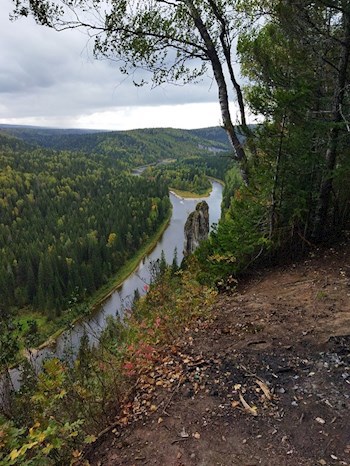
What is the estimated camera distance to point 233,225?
363 inches

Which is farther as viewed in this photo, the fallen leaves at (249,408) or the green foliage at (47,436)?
the fallen leaves at (249,408)

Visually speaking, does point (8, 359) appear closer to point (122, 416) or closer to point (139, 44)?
point (122, 416)

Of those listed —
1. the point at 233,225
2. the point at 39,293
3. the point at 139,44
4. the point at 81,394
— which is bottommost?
the point at 39,293

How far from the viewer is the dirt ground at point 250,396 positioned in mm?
3650

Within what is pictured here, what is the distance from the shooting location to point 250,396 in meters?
4.40

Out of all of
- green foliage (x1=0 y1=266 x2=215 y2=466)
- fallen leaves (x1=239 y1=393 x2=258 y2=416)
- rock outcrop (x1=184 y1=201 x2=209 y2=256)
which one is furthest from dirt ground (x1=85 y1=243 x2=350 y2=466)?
rock outcrop (x1=184 y1=201 x2=209 y2=256)

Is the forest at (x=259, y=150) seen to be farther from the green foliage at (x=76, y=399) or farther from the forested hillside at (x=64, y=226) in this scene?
the forested hillside at (x=64, y=226)

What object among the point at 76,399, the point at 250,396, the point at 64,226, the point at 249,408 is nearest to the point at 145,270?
the point at 64,226

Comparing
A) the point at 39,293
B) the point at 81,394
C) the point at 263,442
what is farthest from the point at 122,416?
the point at 39,293

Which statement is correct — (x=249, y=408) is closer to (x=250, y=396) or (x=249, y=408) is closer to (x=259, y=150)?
(x=250, y=396)

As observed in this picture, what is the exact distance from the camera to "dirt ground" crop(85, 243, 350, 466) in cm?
365

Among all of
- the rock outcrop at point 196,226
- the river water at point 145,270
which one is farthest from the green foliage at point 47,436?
the rock outcrop at point 196,226

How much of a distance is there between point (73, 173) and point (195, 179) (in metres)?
47.5

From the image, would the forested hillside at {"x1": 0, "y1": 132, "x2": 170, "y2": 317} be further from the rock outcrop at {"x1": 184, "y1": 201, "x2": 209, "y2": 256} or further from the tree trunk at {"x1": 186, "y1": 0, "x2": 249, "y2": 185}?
the tree trunk at {"x1": 186, "y1": 0, "x2": 249, "y2": 185}
